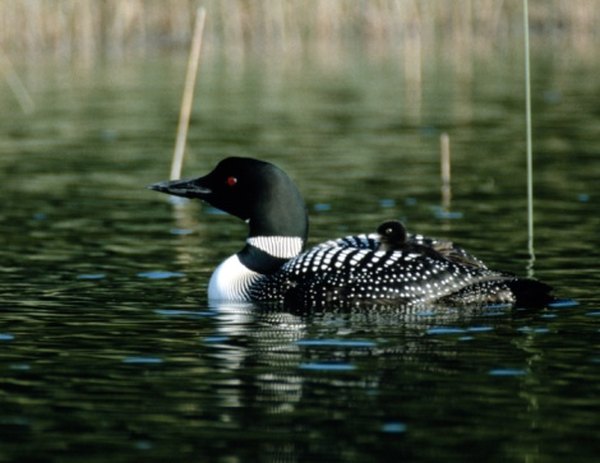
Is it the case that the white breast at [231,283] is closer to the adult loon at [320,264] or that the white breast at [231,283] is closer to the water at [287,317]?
the adult loon at [320,264]

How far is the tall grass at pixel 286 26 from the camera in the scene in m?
26.2

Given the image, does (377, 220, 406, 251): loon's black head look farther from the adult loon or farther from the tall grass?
the tall grass

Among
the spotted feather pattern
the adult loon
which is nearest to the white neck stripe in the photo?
the adult loon

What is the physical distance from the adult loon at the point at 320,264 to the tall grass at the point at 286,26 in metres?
16.2

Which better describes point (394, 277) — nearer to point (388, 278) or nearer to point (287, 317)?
point (388, 278)

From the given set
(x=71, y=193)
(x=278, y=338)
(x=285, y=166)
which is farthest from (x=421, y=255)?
(x=285, y=166)

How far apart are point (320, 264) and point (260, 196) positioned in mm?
744

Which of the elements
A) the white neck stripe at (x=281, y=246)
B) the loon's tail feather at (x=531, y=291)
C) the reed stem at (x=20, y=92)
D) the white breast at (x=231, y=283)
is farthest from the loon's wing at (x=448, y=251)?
the reed stem at (x=20, y=92)

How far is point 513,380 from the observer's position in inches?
268

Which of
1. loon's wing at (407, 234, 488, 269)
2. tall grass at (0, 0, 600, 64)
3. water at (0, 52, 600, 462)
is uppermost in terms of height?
tall grass at (0, 0, 600, 64)

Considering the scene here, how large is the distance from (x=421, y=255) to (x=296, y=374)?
187cm

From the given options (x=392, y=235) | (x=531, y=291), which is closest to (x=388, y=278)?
(x=392, y=235)

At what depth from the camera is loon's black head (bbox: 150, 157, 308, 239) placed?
30.2 ft

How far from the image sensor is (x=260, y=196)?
364 inches
